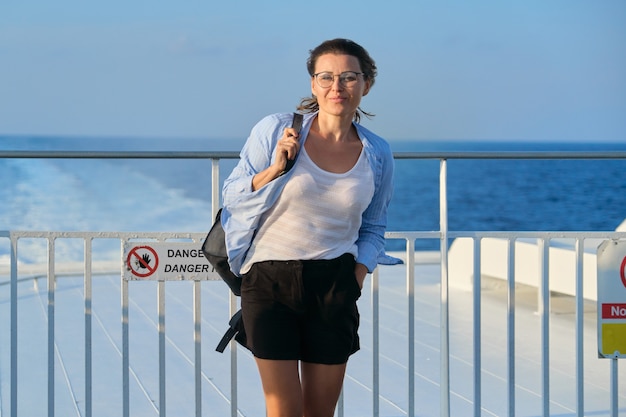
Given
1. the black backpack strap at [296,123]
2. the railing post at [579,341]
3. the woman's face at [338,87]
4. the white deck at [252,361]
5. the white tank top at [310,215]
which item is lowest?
the white deck at [252,361]

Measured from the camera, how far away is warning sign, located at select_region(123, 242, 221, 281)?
375cm

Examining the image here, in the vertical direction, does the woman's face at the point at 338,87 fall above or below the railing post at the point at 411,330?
above

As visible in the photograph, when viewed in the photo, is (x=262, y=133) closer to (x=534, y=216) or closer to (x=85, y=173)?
(x=85, y=173)

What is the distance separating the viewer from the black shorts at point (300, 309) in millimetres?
2605

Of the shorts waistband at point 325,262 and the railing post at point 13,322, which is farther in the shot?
the railing post at point 13,322

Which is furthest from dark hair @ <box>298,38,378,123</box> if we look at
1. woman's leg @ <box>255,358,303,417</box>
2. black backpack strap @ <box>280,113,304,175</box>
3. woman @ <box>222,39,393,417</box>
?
woman's leg @ <box>255,358,303,417</box>

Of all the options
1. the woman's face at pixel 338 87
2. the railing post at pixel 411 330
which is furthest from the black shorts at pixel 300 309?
the railing post at pixel 411 330

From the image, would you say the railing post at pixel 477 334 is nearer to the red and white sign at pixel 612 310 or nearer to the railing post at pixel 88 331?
the red and white sign at pixel 612 310

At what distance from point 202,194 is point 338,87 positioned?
32878 mm

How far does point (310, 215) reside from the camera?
2.64 metres

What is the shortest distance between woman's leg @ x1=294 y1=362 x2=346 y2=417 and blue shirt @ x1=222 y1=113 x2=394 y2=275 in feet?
1.08

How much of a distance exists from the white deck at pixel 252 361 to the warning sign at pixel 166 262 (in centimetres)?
100

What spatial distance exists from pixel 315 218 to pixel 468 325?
4231 mm

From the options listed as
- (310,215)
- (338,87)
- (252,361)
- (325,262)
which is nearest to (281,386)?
(325,262)
